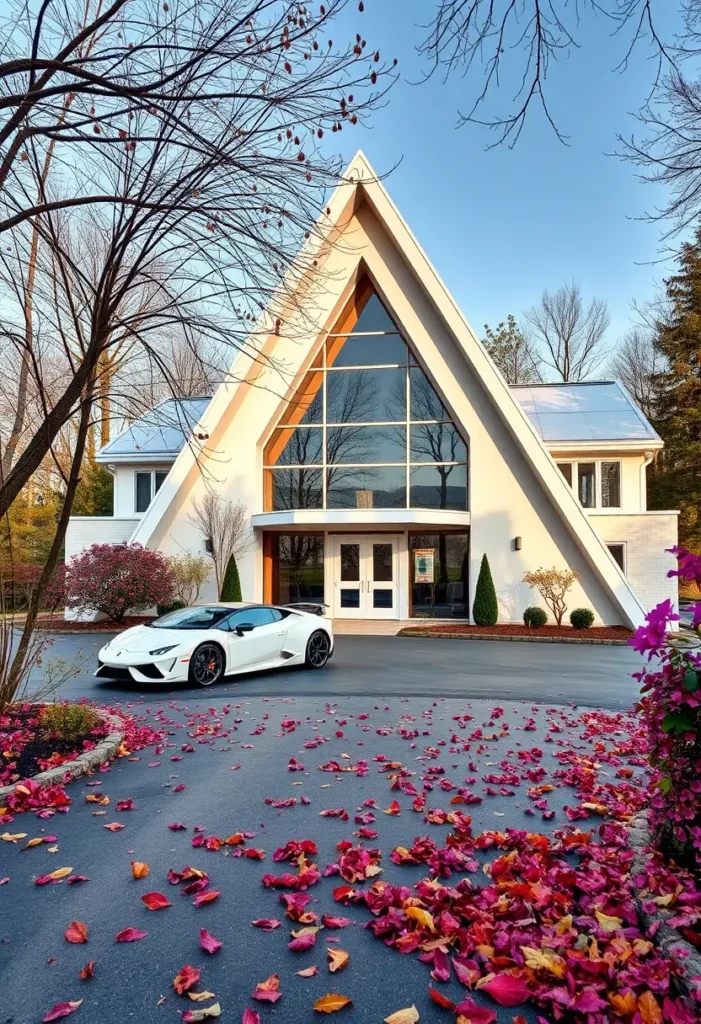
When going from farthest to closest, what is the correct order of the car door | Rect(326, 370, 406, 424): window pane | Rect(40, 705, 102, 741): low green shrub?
Rect(326, 370, 406, 424): window pane → the car door → Rect(40, 705, 102, 741): low green shrub

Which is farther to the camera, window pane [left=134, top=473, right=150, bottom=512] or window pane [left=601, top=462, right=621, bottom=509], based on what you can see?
window pane [left=134, top=473, right=150, bottom=512]

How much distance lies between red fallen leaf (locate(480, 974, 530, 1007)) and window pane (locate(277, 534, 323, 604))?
17.5 meters

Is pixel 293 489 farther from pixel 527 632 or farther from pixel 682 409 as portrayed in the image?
pixel 682 409

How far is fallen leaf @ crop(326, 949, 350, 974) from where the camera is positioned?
9.52 ft

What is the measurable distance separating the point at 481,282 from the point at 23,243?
274 inches

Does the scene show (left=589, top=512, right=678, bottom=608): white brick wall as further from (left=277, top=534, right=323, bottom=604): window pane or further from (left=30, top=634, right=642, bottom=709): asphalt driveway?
(left=277, top=534, right=323, bottom=604): window pane

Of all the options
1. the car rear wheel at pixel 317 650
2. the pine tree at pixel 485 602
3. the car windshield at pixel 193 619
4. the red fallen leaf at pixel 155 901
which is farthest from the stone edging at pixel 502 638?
the red fallen leaf at pixel 155 901

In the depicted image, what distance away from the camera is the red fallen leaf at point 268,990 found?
2.69 meters

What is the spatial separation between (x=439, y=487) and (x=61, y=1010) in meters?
17.1

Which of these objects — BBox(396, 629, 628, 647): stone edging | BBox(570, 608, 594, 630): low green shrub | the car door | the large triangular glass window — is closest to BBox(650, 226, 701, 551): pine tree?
the large triangular glass window

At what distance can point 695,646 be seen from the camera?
3.54m

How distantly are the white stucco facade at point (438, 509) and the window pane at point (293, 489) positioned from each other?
A: 309mm

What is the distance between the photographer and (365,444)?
1962 cm

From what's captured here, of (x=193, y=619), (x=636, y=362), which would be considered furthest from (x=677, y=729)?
(x=636, y=362)
